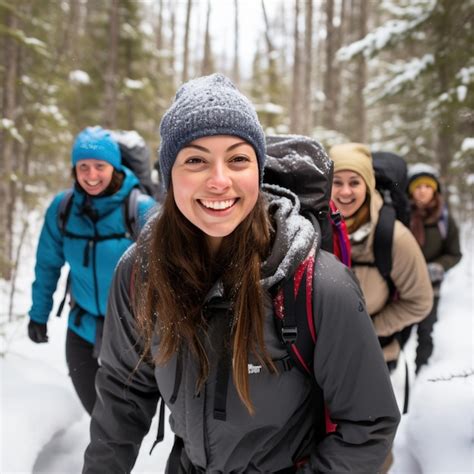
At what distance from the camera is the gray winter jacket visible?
1.51 m

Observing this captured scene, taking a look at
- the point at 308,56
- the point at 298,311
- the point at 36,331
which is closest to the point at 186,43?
the point at 308,56

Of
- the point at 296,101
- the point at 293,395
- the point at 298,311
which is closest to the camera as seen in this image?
the point at 298,311

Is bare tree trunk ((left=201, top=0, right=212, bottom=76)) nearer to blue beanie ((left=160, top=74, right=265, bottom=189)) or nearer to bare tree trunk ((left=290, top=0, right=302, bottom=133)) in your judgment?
bare tree trunk ((left=290, top=0, right=302, bottom=133))

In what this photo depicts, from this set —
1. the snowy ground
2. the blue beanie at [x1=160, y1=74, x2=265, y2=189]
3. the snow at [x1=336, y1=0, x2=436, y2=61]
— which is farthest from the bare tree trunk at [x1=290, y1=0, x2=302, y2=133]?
the blue beanie at [x1=160, y1=74, x2=265, y2=189]

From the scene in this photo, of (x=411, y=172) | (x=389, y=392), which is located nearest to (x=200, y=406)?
(x=389, y=392)

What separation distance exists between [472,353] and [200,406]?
3905mm

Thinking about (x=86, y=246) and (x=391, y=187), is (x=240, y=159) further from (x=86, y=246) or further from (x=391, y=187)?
(x=391, y=187)

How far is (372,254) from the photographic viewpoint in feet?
10.6

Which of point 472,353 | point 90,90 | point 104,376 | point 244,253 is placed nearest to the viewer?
point 244,253

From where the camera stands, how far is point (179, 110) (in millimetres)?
1676

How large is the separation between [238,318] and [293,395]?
39 centimetres

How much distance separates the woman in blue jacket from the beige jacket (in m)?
1.88

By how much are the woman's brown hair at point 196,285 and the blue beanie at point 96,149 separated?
221cm

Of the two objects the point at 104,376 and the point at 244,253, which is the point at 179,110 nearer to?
the point at 244,253
